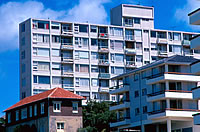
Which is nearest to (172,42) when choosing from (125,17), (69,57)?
(125,17)

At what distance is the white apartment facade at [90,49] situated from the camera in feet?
396

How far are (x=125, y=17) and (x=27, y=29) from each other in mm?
23804

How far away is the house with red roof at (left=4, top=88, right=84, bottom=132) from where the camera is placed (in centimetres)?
9381

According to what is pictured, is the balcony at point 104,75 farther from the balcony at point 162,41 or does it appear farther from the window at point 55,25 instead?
the balcony at point 162,41

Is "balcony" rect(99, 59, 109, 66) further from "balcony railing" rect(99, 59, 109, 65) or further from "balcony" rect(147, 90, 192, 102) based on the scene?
"balcony" rect(147, 90, 192, 102)

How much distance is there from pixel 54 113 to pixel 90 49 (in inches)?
1330

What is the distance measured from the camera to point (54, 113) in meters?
94.1

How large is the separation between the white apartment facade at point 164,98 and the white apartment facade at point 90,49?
99.3 feet

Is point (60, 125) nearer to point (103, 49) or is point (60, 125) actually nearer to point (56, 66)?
point (56, 66)

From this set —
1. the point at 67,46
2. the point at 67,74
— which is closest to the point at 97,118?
the point at 67,74

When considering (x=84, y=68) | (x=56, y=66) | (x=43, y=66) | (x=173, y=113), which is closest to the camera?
(x=173, y=113)

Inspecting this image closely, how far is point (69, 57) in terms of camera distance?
12338 cm

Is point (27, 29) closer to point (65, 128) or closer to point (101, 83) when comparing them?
point (101, 83)

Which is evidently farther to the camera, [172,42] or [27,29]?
[172,42]
